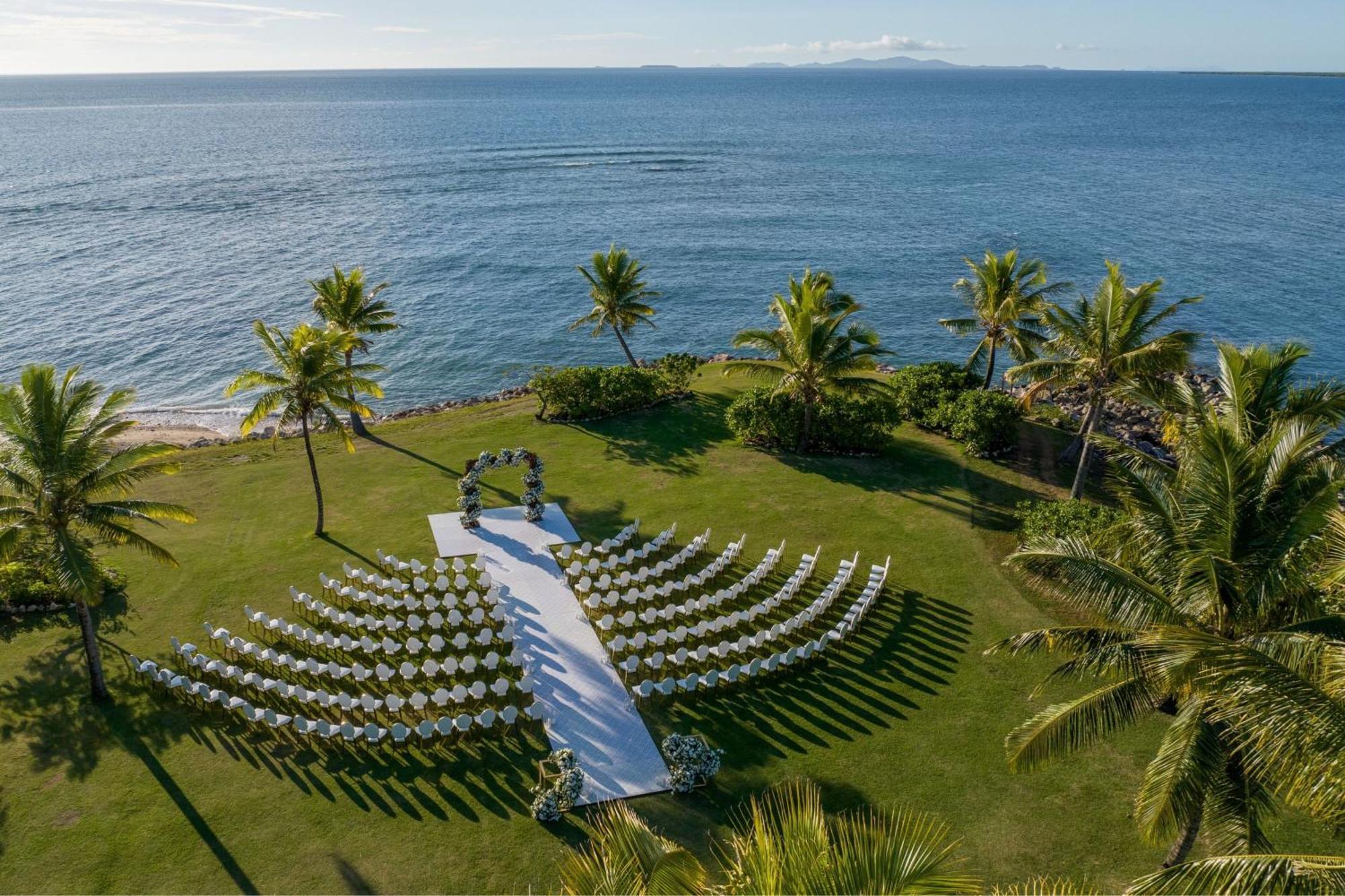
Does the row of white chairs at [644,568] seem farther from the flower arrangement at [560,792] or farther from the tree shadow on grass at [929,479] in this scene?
the tree shadow on grass at [929,479]

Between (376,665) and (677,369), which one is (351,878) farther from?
(677,369)

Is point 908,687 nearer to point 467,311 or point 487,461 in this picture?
point 487,461

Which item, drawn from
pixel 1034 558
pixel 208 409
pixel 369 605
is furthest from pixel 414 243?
pixel 1034 558

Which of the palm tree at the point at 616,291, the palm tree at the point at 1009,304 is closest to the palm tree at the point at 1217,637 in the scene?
the palm tree at the point at 1009,304

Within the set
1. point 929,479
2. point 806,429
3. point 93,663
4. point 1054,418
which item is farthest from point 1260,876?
point 1054,418

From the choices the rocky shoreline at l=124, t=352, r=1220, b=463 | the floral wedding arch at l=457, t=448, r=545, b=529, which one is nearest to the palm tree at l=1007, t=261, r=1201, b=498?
the rocky shoreline at l=124, t=352, r=1220, b=463

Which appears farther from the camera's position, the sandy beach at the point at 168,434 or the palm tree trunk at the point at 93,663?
the sandy beach at the point at 168,434

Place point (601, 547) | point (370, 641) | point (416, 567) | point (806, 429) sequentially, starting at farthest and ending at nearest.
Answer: point (806, 429)
point (601, 547)
point (416, 567)
point (370, 641)
